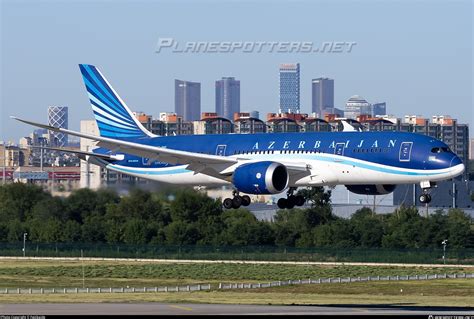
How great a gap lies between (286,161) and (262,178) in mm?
2835

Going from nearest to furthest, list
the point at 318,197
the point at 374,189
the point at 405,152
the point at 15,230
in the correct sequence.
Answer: the point at 405,152
the point at 374,189
the point at 15,230
the point at 318,197

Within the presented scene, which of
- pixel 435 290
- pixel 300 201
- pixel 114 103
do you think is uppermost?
pixel 114 103

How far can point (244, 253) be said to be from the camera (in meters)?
126

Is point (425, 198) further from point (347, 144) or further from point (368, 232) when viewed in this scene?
point (368, 232)

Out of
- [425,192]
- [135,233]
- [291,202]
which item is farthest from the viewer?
[135,233]

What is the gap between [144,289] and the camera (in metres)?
91.6

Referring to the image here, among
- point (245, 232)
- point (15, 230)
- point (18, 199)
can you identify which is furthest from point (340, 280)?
point (15, 230)

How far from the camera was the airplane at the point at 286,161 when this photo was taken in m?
76.8


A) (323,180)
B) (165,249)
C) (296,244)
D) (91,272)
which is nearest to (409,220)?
(296,244)

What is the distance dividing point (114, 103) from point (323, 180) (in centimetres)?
2268

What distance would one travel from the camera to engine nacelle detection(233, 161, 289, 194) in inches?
3061

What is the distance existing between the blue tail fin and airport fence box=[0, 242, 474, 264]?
108 ft

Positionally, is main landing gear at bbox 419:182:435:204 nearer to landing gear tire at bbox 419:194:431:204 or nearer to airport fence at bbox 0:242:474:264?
landing gear tire at bbox 419:194:431:204

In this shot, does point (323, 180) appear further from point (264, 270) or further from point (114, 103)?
point (264, 270)
